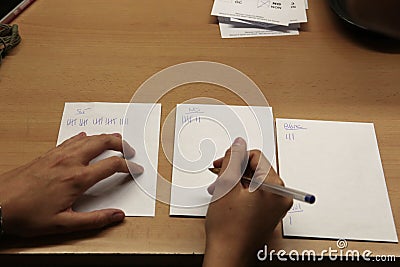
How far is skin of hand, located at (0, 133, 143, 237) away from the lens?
2.04ft

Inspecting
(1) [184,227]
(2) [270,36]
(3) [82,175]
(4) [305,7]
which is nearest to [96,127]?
(3) [82,175]

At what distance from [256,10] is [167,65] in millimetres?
233

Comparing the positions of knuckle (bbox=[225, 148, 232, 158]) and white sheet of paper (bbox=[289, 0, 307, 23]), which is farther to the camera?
white sheet of paper (bbox=[289, 0, 307, 23])

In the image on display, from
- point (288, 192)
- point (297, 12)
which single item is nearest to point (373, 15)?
point (297, 12)

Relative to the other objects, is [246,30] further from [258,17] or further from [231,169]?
→ [231,169]

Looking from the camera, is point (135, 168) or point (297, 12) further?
point (297, 12)

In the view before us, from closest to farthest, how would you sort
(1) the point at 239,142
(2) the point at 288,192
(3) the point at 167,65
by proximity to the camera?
(2) the point at 288,192 → (1) the point at 239,142 → (3) the point at 167,65

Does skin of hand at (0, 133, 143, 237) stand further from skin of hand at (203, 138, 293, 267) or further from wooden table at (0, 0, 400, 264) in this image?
skin of hand at (203, 138, 293, 267)

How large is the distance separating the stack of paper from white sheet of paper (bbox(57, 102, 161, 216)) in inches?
10.1

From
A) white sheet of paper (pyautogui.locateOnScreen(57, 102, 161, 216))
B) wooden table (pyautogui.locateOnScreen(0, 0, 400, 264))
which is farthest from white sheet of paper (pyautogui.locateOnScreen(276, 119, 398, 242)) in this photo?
white sheet of paper (pyautogui.locateOnScreen(57, 102, 161, 216))

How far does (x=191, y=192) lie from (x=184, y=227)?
0.06 m

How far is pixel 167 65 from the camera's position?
86 centimetres

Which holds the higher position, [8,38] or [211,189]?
[8,38]

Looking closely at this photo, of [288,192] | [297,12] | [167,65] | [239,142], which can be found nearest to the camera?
[288,192]
